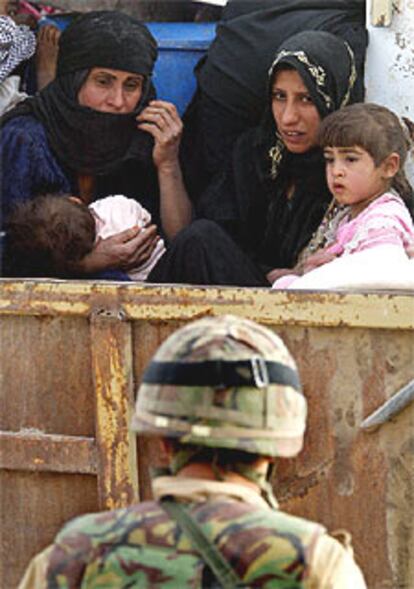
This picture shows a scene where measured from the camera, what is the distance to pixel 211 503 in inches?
90.1

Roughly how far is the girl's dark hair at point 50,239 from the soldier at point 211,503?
7.21 feet

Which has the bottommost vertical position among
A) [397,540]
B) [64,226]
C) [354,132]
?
[397,540]

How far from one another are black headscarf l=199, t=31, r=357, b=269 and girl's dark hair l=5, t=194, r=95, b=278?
0.44 meters

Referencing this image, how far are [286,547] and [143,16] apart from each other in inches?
152

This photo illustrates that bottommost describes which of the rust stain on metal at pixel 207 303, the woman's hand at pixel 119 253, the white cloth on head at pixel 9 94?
the woman's hand at pixel 119 253

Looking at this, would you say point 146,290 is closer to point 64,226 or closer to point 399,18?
point 64,226

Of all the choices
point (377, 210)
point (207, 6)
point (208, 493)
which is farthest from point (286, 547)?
point (207, 6)

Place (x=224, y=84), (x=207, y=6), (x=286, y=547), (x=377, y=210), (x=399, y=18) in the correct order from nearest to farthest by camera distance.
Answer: (x=286, y=547) → (x=377, y=210) → (x=399, y=18) → (x=224, y=84) → (x=207, y=6)

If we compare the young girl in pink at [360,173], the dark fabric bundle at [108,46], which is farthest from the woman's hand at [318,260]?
the dark fabric bundle at [108,46]

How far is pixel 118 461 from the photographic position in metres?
3.98

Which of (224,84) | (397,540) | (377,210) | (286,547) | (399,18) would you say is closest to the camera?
(286,547)

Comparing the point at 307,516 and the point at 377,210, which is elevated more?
the point at 377,210

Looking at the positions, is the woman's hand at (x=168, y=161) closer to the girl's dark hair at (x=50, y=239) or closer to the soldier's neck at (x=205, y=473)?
the girl's dark hair at (x=50, y=239)

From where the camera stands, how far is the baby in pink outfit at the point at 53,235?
4523mm
